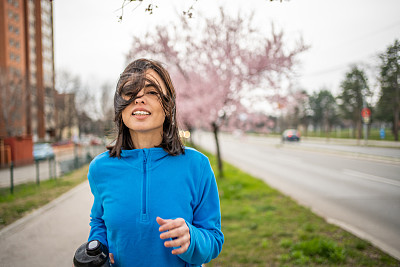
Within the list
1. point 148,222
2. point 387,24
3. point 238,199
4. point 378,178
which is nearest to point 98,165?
point 148,222

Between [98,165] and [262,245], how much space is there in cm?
321

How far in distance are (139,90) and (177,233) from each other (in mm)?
679

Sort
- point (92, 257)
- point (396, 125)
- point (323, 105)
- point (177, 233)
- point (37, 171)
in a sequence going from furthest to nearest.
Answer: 1. point (323, 105)
2. point (37, 171)
3. point (396, 125)
4. point (92, 257)
5. point (177, 233)

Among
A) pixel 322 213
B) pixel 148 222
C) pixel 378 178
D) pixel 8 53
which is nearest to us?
pixel 148 222

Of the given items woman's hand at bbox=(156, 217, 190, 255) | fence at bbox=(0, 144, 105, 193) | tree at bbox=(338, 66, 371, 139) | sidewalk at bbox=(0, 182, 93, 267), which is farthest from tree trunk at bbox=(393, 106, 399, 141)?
fence at bbox=(0, 144, 105, 193)

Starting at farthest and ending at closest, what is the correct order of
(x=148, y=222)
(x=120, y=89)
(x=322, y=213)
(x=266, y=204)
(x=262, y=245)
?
1. (x=266, y=204)
2. (x=322, y=213)
3. (x=262, y=245)
4. (x=120, y=89)
5. (x=148, y=222)

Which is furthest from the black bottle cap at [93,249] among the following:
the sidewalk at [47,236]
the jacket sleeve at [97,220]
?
the sidewalk at [47,236]

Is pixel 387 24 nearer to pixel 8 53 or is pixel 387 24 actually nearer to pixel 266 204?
pixel 266 204

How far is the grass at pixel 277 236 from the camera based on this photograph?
3250mm

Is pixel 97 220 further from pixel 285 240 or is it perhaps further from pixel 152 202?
pixel 285 240

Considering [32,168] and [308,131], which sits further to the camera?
[308,131]

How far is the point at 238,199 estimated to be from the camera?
21.8ft

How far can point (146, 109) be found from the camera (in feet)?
4.12

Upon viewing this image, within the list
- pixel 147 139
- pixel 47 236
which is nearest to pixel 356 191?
pixel 47 236
